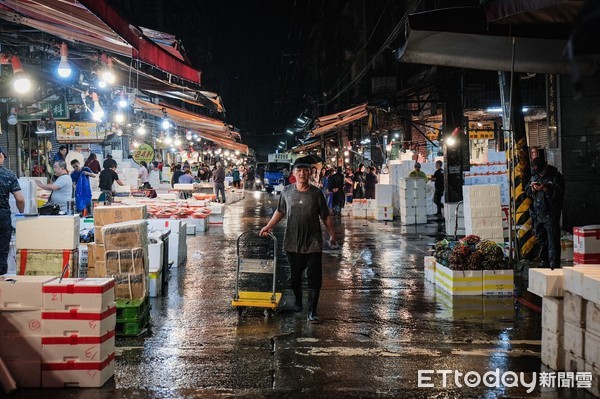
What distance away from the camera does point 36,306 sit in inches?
227

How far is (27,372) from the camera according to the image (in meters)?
5.73

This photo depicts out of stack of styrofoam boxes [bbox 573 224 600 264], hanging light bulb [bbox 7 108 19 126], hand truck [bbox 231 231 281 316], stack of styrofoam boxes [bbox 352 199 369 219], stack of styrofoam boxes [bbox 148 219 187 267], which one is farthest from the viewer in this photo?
stack of styrofoam boxes [bbox 352 199 369 219]

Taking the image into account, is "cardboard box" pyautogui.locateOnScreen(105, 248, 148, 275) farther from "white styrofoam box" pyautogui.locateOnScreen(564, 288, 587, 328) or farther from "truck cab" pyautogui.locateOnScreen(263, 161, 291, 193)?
"truck cab" pyautogui.locateOnScreen(263, 161, 291, 193)

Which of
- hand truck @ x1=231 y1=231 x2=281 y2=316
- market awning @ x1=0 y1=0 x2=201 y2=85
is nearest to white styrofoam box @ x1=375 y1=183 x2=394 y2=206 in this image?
market awning @ x1=0 y1=0 x2=201 y2=85

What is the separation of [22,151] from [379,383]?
19.5 metres

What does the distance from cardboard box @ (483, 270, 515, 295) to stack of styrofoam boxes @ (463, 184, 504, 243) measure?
315cm

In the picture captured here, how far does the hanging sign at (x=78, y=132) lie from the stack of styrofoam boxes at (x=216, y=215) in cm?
446

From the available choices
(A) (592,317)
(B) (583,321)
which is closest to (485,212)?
(B) (583,321)

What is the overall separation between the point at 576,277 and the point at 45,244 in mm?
6182

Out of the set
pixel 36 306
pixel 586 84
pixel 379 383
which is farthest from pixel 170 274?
pixel 586 84

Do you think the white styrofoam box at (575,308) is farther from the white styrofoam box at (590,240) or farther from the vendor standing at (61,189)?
the vendor standing at (61,189)

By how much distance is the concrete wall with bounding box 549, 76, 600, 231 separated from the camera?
13844 millimetres

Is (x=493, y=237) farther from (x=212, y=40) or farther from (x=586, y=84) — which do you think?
(x=212, y=40)

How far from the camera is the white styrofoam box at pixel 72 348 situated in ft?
18.8
